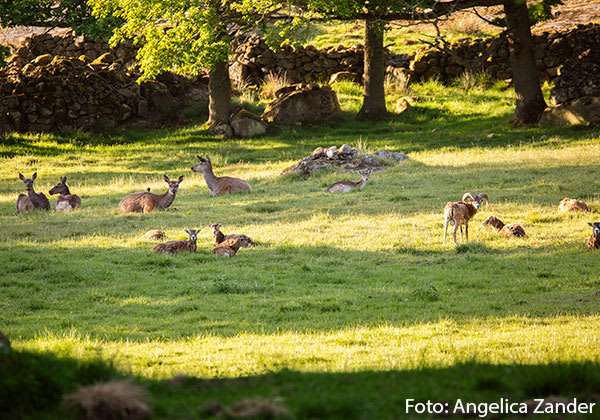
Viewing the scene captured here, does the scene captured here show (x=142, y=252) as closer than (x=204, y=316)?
Answer: No

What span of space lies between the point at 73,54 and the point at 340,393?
119 ft

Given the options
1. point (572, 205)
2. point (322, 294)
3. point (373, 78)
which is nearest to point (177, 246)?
point (322, 294)

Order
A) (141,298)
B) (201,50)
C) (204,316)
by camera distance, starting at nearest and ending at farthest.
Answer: (204,316) → (141,298) → (201,50)

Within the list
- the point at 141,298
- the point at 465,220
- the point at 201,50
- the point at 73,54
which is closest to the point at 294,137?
the point at 201,50

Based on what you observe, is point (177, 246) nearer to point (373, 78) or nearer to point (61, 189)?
point (61, 189)

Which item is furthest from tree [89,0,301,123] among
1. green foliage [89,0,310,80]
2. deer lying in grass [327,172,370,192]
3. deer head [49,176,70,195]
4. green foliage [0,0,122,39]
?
deer lying in grass [327,172,370,192]

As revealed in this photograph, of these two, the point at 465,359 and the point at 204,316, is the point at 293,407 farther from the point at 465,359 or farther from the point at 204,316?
the point at 204,316

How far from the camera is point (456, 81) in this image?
34.8m

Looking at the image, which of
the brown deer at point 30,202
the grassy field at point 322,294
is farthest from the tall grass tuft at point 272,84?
the brown deer at point 30,202

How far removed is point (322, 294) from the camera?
9.61m

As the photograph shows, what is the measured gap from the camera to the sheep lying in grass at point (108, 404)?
414 centimetres

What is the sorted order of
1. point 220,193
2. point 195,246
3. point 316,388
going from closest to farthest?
point 316,388, point 195,246, point 220,193

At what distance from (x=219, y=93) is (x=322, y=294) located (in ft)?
74.4

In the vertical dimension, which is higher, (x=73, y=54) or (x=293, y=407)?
(x=73, y=54)
